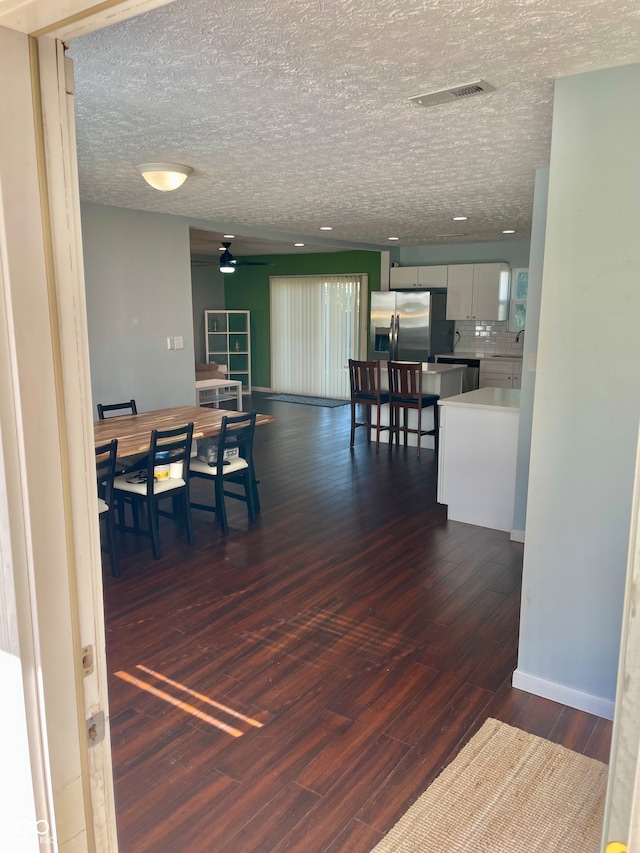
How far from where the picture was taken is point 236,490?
5.50m

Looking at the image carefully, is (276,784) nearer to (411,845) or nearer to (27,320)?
(411,845)

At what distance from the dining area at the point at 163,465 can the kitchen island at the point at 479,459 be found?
A: 1.48 m

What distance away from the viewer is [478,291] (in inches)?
339

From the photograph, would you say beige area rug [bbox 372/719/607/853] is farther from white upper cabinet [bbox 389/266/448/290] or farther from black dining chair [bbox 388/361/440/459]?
white upper cabinet [bbox 389/266/448/290]

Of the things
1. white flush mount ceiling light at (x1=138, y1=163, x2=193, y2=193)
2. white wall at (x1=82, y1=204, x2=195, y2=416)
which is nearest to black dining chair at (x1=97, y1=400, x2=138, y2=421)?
white wall at (x1=82, y1=204, x2=195, y2=416)

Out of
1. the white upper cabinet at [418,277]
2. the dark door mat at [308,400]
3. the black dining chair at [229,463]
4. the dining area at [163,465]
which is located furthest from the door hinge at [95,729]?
the dark door mat at [308,400]

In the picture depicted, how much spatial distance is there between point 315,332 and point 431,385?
4.12 m

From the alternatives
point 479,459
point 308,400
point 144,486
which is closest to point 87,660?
point 144,486

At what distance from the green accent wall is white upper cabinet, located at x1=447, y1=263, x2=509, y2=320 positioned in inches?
86.8

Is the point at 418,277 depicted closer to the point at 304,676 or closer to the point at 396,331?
the point at 396,331

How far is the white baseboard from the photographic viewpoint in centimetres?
251

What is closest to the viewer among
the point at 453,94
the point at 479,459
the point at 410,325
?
the point at 453,94

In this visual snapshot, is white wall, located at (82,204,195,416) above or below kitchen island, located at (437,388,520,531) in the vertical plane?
above

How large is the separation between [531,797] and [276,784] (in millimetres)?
878
